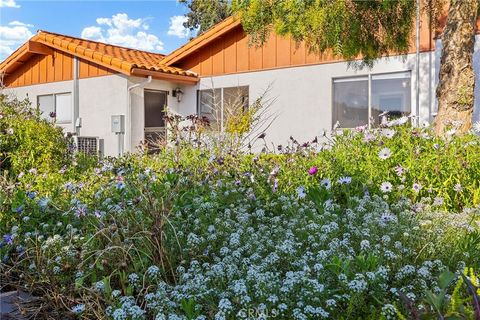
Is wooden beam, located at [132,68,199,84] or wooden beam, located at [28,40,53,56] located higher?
wooden beam, located at [28,40,53,56]

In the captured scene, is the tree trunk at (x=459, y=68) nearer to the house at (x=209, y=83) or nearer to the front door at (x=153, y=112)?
the house at (x=209, y=83)

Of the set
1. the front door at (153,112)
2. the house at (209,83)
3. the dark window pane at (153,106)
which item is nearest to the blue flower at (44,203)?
the house at (209,83)

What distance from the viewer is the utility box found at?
11.3 meters

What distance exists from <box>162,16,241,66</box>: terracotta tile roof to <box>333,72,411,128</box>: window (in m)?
2.90

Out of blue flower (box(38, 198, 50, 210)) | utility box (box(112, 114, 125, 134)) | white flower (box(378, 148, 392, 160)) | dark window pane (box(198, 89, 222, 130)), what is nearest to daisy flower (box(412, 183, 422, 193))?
white flower (box(378, 148, 392, 160))

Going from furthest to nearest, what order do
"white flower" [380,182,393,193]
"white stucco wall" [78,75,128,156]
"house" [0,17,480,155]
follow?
1. "white stucco wall" [78,75,128,156]
2. "house" [0,17,480,155]
3. "white flower" [380,182,393,193]

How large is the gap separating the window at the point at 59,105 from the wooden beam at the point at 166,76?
3492 millimetres

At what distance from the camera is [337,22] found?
6117mm

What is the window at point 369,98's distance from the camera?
9688 millimetres

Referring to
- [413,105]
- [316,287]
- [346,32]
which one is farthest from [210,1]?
[316,287]

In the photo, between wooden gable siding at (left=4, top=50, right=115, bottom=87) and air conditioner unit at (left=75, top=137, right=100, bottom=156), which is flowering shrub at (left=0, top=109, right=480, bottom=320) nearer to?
air conditioner unit at (left=75, top=137, right=100, bottom=156)

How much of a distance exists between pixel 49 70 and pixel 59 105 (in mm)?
1134

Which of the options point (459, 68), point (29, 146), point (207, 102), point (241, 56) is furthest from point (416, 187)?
point (207, 102)

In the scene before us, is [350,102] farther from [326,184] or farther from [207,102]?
[326,184]
